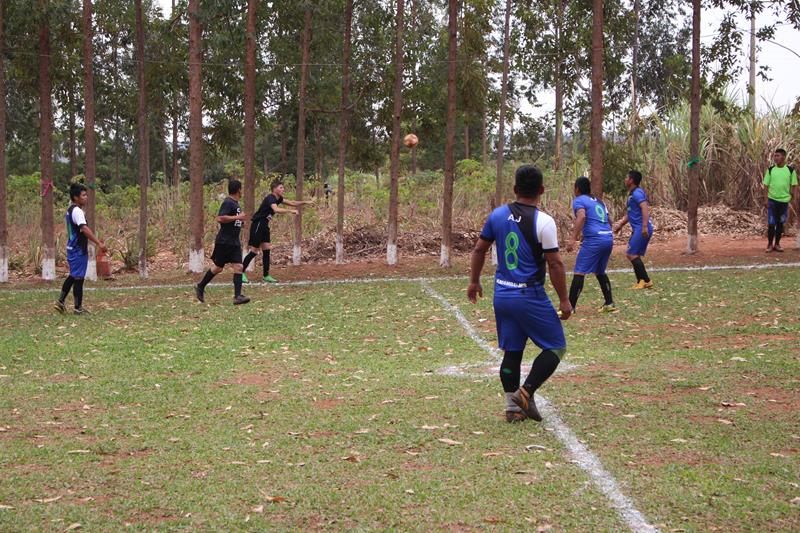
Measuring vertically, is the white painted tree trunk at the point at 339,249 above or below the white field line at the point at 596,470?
above

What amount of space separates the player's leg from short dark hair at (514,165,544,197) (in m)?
0.76

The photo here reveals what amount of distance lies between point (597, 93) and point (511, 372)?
1228 cm

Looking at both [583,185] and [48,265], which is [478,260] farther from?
[48,265]

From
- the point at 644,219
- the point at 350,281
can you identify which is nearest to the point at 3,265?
the point at 350,281

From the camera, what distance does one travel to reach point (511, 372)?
271 inches

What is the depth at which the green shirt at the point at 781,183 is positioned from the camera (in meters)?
18.5

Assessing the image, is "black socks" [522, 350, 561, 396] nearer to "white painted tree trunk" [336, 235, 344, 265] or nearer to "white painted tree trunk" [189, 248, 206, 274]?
"white painted tree trunk" [189, 248, 206, 274]

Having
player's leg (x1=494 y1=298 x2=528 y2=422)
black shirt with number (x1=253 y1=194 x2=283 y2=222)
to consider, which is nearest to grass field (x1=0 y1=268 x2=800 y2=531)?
player's leg (x1=494 y1=298 x2=528 y2=422)

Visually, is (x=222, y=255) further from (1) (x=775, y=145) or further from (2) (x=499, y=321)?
(1) (x=775, y=145)

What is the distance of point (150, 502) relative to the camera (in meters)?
5.29

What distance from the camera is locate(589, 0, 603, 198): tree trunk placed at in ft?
58.5

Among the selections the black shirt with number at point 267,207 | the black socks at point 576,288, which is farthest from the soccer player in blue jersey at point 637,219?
the black shirt with number at point 267,207

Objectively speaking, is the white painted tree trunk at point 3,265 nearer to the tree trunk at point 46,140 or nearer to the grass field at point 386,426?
the tree trunk at point 46,140

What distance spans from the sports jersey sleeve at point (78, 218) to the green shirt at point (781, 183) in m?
12.5
